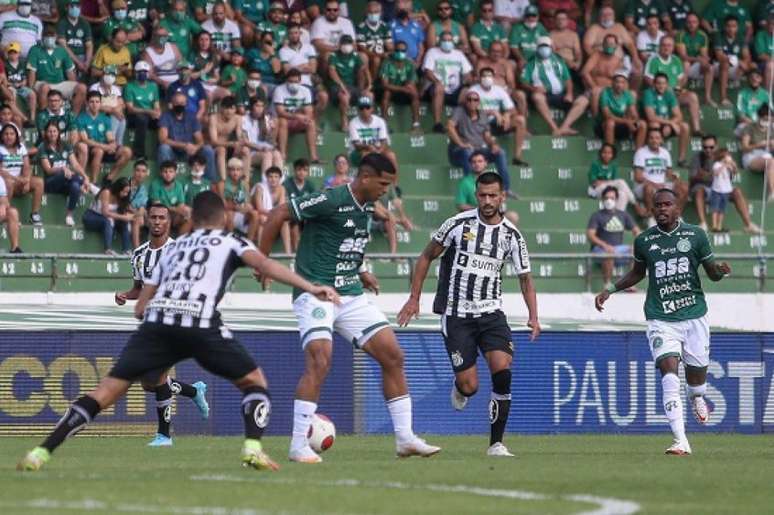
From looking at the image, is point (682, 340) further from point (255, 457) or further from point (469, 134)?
point (469, 134)

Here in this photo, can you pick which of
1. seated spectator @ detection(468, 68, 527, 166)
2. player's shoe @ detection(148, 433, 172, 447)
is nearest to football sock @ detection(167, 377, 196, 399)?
player's shoe @ detection(148, 433, 172, 447)

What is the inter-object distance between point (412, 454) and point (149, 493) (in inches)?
143

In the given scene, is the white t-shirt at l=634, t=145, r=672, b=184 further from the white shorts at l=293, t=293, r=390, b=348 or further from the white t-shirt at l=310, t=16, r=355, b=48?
the white shorts at l=293, t=293, r=390, b=348

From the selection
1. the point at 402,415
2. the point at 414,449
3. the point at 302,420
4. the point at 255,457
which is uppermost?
the point at 255,457

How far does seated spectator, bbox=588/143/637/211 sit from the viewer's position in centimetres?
2741

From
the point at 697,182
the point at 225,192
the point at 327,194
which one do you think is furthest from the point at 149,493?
the point at 697,182

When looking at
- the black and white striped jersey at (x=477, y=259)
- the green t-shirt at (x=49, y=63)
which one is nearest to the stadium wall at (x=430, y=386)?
the black and white striped jersey at (x=477, y=259)

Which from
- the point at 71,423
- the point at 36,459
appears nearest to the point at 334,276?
the point at 71,423

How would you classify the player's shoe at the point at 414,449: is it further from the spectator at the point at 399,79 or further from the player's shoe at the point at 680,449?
the spectator at the point at 399,79

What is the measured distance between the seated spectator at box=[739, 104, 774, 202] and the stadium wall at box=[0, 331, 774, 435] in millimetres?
10594

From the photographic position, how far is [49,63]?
83.1 feet

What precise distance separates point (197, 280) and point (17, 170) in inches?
510

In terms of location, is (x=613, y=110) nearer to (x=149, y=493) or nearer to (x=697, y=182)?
(x=697, y=182)

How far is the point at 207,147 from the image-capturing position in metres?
25.1
